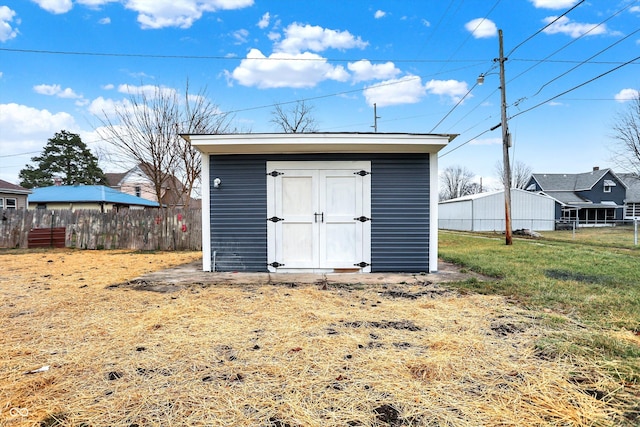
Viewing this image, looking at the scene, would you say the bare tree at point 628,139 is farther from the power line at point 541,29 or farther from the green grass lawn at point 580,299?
the green grass lawn at point 580,299

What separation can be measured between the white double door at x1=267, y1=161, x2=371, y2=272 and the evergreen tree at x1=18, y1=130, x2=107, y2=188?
28961mm

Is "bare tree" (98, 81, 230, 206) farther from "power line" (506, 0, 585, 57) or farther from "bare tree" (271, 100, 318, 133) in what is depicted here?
"power line" (506, 0, 585, 57)

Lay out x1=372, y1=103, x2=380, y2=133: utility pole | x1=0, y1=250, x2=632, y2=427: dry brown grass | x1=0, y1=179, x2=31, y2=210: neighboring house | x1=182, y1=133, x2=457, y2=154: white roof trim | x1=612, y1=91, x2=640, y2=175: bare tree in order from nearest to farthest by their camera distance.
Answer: x1=0, y1=250, x2=632, y2=427: dry brown grass < x1=182, y1=133, x2=457, y2=154: white roof trim < x1=0, y1=179, x2=31, y2=210: neighboring house < x1=612, y1=91, x2=640, y2=175: bare tree < x1=372, y1=103, x2=380, y2=133: utility pole

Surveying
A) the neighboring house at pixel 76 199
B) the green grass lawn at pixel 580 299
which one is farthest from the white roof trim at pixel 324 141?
the neighboring house at pixel 76 199

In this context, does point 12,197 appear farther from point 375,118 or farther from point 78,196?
point 375,118

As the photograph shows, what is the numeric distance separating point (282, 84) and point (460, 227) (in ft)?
54.2

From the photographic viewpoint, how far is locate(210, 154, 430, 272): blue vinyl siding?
5785 millimetres

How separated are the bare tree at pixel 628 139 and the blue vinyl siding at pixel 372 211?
22650 mm

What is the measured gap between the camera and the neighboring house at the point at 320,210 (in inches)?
228

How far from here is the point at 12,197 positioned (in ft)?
56.2

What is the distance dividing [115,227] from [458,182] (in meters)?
46.7

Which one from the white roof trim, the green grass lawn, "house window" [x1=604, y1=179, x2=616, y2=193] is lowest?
the green grass lawn

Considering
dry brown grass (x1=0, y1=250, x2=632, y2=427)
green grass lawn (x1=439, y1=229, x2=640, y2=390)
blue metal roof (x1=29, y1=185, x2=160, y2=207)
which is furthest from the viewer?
blue metal roof (x1=29, y1=185, x2=160, y2=207)

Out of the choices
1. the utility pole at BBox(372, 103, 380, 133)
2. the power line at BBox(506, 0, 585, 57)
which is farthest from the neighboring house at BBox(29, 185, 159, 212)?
the power line at BBox(506, 0, 585, 57)
